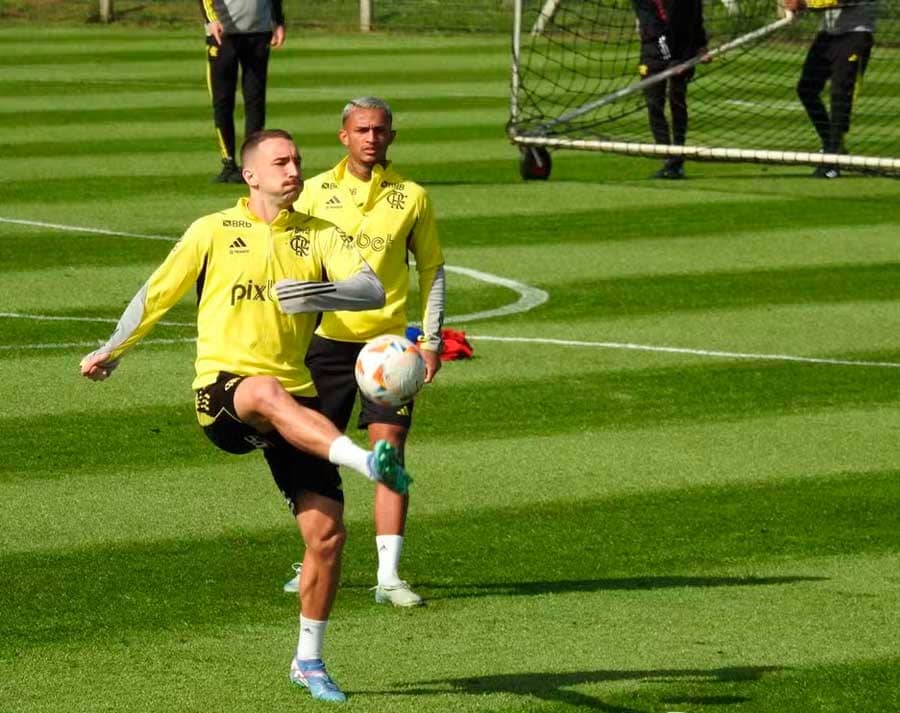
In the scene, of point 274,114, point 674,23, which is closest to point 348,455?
point 674,23

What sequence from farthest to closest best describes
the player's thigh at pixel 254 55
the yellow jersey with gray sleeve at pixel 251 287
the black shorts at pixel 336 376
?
the player's thigh at pixel 254 55 < the black shorts at pixel 336 376 < the yellow jersey with gray sleeve at pixel 251 287

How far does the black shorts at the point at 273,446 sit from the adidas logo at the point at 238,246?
1.57ft

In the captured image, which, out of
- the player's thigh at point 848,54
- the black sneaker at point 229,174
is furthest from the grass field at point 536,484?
the player's thigh at point 848,54

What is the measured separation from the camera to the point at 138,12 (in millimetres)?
39312

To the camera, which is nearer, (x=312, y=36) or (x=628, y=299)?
(x=628, y=299)

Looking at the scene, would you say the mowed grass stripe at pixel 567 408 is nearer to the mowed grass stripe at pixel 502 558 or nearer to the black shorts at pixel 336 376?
the mowed grass stripe at pixel 502 558

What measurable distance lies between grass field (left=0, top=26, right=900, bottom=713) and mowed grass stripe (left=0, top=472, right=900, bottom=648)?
22mm

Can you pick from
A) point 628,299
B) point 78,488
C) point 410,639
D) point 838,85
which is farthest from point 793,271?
point 410,639

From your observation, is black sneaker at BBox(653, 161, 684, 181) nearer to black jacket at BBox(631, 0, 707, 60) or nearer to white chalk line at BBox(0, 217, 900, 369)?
black jacket at BBox(631, 0, 707, 60)

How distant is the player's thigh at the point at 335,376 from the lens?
380 inches

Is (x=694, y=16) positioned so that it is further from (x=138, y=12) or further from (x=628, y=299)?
(x=138, y=12)

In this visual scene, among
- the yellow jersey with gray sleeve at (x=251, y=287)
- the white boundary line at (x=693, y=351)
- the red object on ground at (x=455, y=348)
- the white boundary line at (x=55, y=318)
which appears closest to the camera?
the yellow jersey with gray sleeve at (x=251, y=287)

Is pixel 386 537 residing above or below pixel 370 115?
below

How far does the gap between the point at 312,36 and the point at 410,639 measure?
29466 mm
